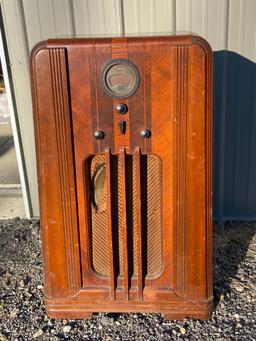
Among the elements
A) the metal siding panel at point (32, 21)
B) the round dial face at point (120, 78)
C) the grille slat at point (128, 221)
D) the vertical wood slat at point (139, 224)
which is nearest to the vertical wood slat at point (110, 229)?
the grille slat at point (128, 221)

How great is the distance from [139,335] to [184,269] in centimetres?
41

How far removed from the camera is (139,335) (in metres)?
2.29

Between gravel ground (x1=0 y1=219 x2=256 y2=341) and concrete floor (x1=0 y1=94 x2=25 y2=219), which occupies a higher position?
gravel ground (x1=0 y1=219 x2=256 y2=341)

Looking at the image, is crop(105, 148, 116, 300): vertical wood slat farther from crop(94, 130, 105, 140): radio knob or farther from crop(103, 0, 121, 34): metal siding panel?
crop(103, 0, 121, 34): metal siding panel

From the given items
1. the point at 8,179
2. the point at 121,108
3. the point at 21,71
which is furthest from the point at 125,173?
the point at 8,179

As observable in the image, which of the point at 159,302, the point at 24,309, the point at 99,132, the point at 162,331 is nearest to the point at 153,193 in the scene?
the point at 99,132

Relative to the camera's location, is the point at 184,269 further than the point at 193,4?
No

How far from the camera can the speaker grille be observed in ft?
7.13

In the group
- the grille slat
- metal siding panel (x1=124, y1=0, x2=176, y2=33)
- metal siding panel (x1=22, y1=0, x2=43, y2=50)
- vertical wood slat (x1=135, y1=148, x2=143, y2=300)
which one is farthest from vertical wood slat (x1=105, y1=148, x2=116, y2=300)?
metal siding panel (x1=22, y1=0, x2=43, y2=50)

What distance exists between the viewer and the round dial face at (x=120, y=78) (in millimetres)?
1960

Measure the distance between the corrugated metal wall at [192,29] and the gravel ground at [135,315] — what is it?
29.6 inches

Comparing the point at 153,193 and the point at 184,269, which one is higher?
the point at 153,193

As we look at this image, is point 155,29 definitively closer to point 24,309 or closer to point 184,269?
point 184,269

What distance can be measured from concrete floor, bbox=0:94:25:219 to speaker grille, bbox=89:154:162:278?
154cm
